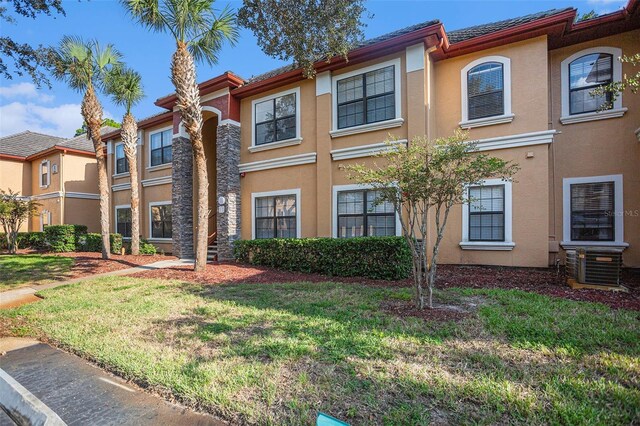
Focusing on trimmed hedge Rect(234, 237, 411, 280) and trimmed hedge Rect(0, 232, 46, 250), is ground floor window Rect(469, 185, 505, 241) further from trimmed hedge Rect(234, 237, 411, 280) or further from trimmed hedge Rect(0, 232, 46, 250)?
trimmed hedge Rect(0, 232, 46, 250)

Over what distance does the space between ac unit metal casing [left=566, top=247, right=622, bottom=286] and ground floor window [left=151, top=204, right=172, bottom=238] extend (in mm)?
16359

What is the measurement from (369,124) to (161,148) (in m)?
12.0

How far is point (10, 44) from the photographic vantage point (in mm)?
7219

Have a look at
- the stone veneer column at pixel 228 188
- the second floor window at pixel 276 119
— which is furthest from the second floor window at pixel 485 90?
the stone veneer column at pixel 228 188

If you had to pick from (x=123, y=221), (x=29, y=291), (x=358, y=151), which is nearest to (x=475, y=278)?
(x=358, y=151)

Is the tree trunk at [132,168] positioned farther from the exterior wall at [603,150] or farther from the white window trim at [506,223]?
the exterior wall at [603,150]

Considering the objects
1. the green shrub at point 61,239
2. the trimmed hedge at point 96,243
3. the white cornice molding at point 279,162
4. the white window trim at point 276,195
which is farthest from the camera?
the green shrub at point 61,239

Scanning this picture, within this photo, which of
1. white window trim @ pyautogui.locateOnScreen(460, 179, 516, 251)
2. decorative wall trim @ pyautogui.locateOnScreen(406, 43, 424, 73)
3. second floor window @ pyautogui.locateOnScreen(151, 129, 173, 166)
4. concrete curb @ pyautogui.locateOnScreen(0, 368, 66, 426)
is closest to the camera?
concrete curb @ pyautogui.locateOnScreen(0, 368, 66, 426)

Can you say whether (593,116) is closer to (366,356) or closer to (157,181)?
(366,356)

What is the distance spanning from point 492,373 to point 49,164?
2862 centimetres

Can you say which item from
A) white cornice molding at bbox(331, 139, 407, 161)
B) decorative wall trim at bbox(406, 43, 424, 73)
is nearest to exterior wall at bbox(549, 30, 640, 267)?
decorative wall trim at bbox(406, 43, 424, 73)

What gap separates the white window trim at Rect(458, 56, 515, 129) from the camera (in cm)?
948

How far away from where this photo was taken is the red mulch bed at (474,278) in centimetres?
636

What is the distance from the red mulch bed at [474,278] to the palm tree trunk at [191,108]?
106 cm
